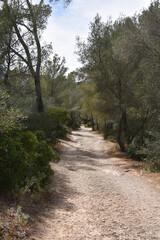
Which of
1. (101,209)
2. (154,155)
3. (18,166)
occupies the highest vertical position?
(18,166)

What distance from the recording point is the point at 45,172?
6.79 meters

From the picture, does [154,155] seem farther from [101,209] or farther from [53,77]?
[53,77]

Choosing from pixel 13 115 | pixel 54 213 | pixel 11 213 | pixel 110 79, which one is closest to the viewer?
pixel 11 213

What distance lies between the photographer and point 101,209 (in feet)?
18.9

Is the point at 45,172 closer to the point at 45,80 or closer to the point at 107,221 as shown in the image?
the point at 107,221

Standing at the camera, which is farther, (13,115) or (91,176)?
(91,176)

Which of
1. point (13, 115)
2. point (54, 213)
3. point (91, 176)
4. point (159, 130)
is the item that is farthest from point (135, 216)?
point (159, 130)

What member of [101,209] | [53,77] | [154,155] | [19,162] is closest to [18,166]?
[19,162]

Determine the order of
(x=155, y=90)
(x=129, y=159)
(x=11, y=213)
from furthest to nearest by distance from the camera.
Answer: (x=129, y=159), (x=155, y=90), (x=11, y=213)

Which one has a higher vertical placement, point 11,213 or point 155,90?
point 155,90

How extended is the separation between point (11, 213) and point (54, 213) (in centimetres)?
128

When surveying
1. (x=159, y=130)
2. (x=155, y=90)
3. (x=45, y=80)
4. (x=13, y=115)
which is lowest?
(x=159, y=130)

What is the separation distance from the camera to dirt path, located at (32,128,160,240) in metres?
4.25

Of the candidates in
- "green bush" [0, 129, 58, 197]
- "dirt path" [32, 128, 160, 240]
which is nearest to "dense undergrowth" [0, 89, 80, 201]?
"green bush" [0, 129, 58, 197]
